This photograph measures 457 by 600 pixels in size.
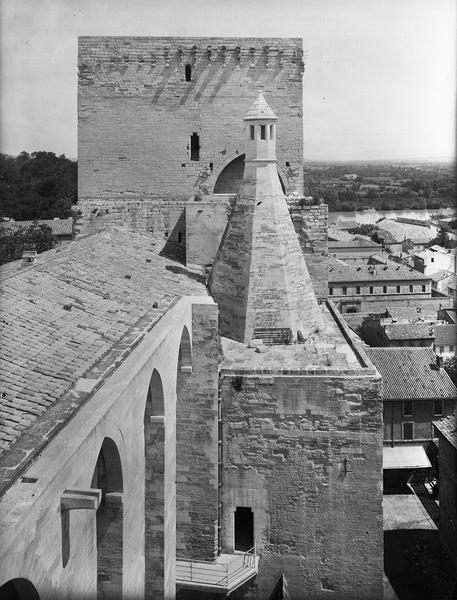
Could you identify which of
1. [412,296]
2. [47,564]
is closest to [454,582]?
[47,564]

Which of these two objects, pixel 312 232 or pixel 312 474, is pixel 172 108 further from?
pixel 312 474

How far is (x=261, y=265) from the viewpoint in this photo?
1577 centimetres

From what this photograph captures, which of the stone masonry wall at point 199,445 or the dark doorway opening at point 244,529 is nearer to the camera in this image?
the stone masonry wall at point 199,445

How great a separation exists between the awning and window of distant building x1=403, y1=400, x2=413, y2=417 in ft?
3.98

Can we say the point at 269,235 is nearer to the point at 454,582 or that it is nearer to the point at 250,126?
the point at 250,126

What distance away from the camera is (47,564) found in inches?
250

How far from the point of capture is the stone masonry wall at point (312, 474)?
45.8 feet

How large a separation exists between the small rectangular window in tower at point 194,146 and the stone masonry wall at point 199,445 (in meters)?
7.90

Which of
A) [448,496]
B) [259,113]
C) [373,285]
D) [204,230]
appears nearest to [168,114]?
[204,230]

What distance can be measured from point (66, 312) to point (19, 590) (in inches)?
205

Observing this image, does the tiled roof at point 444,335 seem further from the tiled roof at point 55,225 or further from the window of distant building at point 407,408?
the tiled roof at point 55,225

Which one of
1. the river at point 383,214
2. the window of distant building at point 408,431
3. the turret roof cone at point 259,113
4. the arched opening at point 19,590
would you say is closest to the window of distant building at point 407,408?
the window of distant building at point 408,431

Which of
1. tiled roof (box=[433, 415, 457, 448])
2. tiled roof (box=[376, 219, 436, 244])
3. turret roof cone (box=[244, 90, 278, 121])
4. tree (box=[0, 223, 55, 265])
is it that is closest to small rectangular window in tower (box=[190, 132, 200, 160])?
turret roof cone (box=[244, 90, 278, 121])

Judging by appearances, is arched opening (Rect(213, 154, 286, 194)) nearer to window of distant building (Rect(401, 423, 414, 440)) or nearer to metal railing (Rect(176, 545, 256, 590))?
metal railing (Rect(176, 545, 256, 590))
